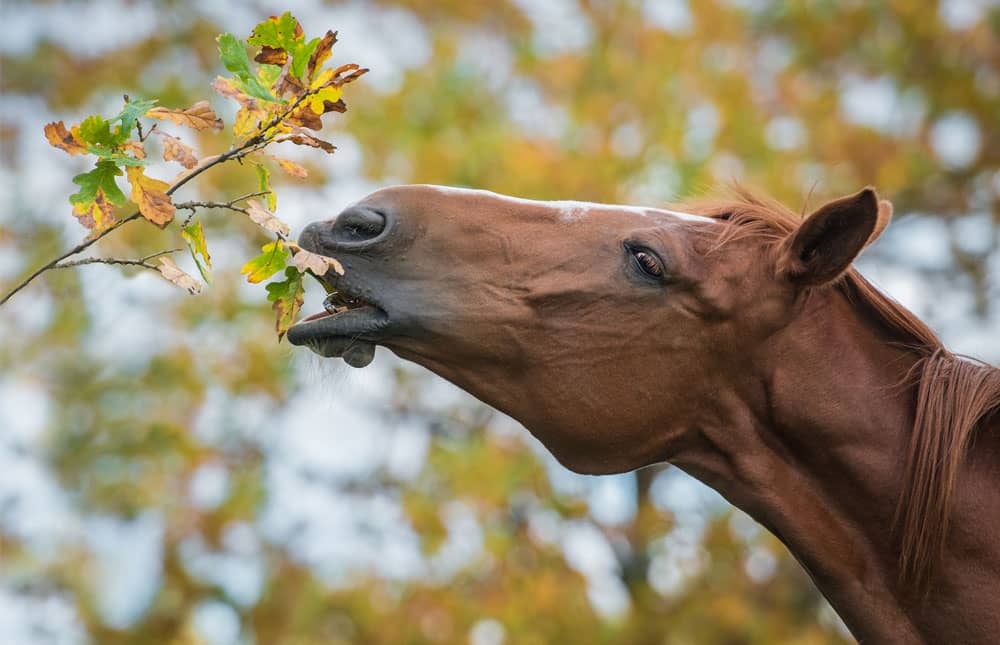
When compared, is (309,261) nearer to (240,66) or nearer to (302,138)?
(302,138)

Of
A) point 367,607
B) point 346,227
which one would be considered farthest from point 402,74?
point 346,227

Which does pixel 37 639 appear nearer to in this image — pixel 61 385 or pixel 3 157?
pixel 61 385

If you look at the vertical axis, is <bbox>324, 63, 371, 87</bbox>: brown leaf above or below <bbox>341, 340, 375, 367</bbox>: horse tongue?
above

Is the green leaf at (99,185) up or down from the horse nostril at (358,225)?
up

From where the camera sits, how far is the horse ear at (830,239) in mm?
2770

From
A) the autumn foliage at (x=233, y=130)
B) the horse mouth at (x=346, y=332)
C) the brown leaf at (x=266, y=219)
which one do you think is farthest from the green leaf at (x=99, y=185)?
the horse mouth at (x=346, y=332)

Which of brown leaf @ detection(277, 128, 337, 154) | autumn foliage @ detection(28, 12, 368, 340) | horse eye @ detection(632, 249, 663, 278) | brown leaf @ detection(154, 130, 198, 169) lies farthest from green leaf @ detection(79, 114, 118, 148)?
horse eye @ detection(632, 249, 663, 278)

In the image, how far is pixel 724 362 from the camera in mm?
2891

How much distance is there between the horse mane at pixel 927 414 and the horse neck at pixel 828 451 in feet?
0.14

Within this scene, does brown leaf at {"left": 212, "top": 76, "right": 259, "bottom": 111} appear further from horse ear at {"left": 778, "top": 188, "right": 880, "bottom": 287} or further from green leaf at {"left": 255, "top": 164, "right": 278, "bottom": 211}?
horse ear at {"left": 778, "top": 188, "right": 880, "bottom": 287}

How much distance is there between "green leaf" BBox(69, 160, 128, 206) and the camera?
2219 millimetres

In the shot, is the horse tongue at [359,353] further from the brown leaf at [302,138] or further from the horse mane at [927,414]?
the horse mane at [927,414]

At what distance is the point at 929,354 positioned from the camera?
2.91m

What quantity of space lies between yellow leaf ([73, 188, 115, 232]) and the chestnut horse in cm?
56
